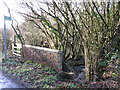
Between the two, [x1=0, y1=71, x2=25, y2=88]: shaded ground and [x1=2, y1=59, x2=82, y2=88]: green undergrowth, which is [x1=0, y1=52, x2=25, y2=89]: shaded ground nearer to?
[x1=0, y1=71, x2=25, y2=88]: shaded ground

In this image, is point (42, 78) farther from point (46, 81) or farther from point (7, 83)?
point (7, 83)

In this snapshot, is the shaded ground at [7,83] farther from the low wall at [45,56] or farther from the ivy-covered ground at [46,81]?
the low wall at [45,56]

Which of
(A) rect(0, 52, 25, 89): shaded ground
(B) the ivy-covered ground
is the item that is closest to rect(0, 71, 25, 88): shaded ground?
(A) rect(0, 52, 25, 89): shaded ground

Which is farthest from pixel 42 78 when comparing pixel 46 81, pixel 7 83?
pixel 7 83

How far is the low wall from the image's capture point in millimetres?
5059

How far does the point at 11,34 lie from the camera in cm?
1052

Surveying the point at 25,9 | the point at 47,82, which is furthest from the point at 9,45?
the point at 47,82

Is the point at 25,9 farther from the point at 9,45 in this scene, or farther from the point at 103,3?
the point at 9,45

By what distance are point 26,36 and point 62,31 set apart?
3777mm

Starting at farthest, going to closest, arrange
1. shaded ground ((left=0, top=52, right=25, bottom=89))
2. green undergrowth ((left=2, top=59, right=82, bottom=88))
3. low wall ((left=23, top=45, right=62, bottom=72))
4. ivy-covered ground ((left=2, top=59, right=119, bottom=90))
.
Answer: low wall ((left=23, top=45, right=62, bottom=72)), shaded ground ((left=0, top=52, right=25, bottom=89)), green undergrowth ((left=2, top=59, right=82, bottom=88)), ivy-covered ground ((left=2, top=59, right=119, bottom=90))

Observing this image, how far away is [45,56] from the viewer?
5.70m

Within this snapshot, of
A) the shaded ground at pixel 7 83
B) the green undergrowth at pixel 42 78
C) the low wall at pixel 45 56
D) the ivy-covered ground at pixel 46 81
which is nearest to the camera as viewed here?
the ivy-covered ground at pixel 46 81

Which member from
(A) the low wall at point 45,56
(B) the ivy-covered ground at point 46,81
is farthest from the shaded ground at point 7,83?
(A) the low wall at point 45,56

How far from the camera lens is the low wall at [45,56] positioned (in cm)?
506
